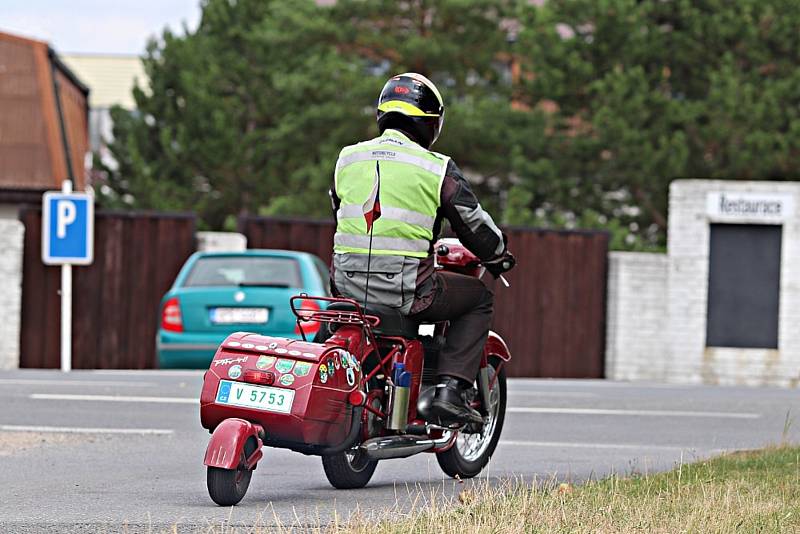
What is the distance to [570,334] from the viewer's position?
24.5m

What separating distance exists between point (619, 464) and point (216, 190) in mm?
30110

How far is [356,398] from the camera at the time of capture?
7645mm

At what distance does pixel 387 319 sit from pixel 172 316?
9.64 m

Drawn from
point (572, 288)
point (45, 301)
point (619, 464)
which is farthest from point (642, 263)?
point (619, 464)

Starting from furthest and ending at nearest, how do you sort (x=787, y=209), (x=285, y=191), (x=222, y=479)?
(x=285, y=191) < (x=787, y=209) < (x=222, y=479)

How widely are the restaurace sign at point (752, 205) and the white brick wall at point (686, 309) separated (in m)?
0.07

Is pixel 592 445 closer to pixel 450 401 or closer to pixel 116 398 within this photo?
pixel 450 401

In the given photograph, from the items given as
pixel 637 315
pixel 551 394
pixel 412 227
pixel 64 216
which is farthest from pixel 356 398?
pixel 637 315

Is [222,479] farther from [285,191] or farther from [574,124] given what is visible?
[285,191]

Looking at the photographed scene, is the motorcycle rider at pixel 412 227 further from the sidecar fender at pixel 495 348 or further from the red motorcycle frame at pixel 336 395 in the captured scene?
the sidecar fender at pixel 495 348

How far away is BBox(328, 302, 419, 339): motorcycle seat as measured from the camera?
25.9 feet

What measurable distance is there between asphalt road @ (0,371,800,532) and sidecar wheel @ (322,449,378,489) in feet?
0.32

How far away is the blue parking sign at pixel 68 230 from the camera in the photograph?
21.8 meters

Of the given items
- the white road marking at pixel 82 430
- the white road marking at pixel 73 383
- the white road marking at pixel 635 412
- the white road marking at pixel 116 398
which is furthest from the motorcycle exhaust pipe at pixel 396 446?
the white road marking at pixel 73 383
